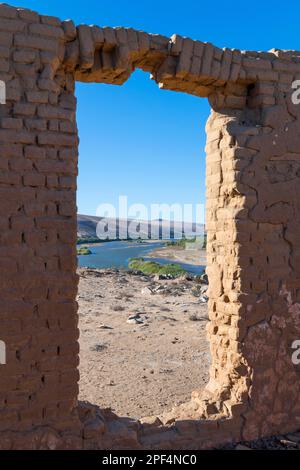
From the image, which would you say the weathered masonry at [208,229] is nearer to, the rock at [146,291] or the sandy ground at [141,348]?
the sandy ground at [141,348]

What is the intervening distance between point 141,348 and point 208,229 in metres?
3.74

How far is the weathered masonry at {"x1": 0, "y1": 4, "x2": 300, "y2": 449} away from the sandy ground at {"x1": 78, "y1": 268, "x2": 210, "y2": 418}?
5.01 feet

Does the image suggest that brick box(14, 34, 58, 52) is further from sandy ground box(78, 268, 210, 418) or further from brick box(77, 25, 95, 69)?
sandy ground box(78, 268, 210, 418)

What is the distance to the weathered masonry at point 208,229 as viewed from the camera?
3.34 m

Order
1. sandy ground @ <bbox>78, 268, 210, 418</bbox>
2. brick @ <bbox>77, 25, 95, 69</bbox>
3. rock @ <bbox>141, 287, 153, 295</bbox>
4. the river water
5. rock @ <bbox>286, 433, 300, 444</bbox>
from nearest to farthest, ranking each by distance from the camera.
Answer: brick @ <bbox>77, 25, 95, 69</bbox>
rock @ <bbox>286, 433, 300, 444</bbox>
sandy ground @ <bbox>78, 268, 210, 418</bbox>
rock @ <bbox>141, 287, 153, 295</bbox>
the river water

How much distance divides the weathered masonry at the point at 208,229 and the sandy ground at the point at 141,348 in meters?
1.53

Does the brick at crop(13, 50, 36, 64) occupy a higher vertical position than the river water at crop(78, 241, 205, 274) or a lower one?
higher

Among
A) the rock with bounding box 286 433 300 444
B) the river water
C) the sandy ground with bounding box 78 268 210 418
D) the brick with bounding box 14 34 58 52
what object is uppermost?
the brick with bounding box 14 34 58 52

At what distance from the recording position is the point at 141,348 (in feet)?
24.7

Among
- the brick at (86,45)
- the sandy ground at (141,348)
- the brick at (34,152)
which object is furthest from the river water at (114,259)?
the brick at (34,152)

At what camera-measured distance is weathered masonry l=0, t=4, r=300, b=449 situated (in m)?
3.34

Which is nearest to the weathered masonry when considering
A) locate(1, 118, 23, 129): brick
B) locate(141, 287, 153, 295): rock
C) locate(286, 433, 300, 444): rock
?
locate(1, 118, 23, 129): brick
